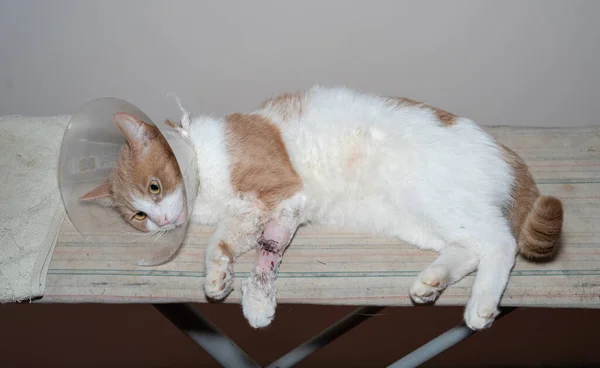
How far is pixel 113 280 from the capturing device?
Result: 134 cm

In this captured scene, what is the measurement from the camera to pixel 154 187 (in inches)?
53.8

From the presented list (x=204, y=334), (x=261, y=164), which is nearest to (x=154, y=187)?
(x=261, y=164)

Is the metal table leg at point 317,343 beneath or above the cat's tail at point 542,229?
beneath

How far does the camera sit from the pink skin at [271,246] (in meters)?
1.31

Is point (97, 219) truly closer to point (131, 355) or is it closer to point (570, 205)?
point (131, 355)

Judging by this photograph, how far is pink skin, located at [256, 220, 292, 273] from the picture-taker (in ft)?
4.30

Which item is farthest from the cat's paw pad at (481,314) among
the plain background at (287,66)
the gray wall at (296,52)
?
the gray wall at (296,52)

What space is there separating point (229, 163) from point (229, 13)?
0.94 meters

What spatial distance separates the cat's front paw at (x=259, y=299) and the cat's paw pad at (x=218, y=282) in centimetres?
4

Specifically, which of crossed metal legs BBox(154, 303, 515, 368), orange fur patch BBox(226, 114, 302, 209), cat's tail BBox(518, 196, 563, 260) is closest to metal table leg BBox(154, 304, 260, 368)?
crossed metal legs BBox(154, 303, 515, 368)

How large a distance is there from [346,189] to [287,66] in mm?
905

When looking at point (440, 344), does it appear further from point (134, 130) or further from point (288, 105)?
point (134, 130)

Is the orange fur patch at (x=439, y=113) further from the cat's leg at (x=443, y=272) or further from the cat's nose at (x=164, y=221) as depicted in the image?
the cat's nose at (x=164, y=221)

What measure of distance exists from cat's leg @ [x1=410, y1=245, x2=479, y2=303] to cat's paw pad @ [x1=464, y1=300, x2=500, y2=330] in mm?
83
